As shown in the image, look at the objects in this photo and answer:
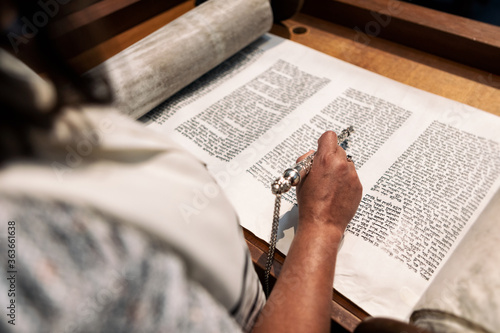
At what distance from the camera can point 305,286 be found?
1.23ft

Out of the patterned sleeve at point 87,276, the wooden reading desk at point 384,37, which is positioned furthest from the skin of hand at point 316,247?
the wooden reading desk at point 384,37

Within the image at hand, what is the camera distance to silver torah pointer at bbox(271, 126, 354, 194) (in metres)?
0.44

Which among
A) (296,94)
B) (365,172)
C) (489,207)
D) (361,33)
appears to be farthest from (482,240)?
(361,33)

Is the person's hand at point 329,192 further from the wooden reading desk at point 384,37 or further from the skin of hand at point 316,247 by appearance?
the wooden reading desk at point 384,37

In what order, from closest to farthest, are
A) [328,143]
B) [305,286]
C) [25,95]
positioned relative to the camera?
[25,95], [305,286], [328,143]

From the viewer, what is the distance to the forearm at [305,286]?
349 mm

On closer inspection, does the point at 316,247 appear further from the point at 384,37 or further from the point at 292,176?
the point at 384,37

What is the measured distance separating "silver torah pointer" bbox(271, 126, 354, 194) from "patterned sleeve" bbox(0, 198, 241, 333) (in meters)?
0.25

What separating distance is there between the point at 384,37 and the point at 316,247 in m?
0.60

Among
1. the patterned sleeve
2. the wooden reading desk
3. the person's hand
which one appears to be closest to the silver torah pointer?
the person's hand

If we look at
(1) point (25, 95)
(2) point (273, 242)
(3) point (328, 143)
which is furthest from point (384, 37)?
(1) point (25, 95)

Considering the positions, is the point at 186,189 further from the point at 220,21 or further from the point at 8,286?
the point at 220,21

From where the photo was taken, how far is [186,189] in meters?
0.23

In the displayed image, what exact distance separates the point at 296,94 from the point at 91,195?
578 millimetres
